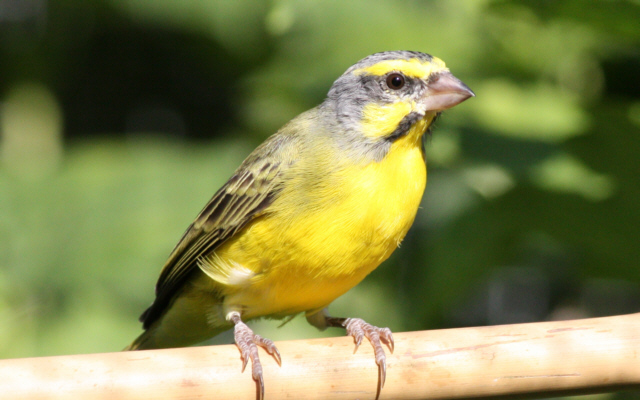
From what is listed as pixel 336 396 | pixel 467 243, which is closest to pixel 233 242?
pixel 336 396

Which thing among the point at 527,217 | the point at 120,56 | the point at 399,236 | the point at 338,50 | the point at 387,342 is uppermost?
the point at 120,56

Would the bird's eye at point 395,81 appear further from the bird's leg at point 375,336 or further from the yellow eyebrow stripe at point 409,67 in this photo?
the bird's leg at point 375,336

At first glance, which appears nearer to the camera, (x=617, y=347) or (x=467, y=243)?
(x=617, y=347)

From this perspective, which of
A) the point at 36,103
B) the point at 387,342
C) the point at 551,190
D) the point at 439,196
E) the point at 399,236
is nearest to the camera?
the point at 387,342

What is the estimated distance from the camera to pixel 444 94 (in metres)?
3.13

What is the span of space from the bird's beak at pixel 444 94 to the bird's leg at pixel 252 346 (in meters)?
1.21

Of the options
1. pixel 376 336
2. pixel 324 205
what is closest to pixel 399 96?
pixel 324 205

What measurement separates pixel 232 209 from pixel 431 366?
1.17 meters

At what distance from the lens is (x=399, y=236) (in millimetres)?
3096

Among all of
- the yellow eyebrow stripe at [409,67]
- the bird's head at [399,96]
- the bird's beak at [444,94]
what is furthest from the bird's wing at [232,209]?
the bird's beak at [444,94]

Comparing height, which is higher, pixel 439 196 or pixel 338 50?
pixel 338 50

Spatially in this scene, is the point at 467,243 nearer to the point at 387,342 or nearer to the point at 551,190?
the point at 551,190

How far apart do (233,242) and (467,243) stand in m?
1.44

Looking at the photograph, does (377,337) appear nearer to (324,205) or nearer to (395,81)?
(324,205)
